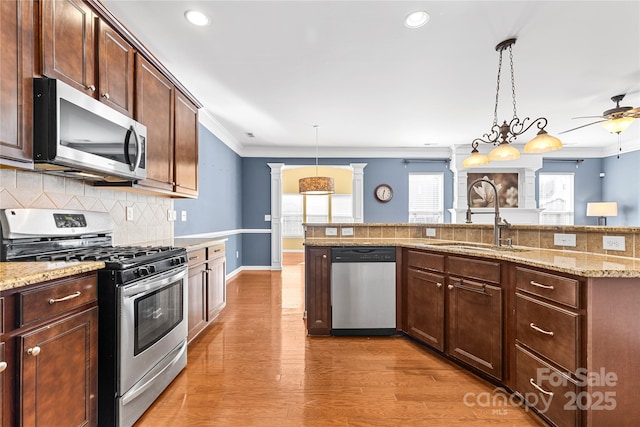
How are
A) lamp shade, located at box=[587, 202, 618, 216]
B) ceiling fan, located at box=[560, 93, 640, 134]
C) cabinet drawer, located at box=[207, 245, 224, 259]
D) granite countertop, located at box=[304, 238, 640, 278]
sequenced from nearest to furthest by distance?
1. granite countertop, located at box=[304, 238, 640, 278]
2. cabinet drawer, located at box=[207, 245, 224, 259]
3. ceiling fan, located at box=[560, 93, 640, 134]
4. lamp shade, located at box=[587, 202, 618, 216]

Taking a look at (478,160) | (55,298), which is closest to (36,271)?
(55,298)

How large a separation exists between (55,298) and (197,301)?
1.52m

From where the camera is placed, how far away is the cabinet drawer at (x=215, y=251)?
9.67 feet

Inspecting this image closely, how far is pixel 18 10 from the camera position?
1.33m

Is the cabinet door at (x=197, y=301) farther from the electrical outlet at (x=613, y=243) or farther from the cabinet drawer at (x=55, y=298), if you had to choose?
the electrical outlet at (x=613, y=243)

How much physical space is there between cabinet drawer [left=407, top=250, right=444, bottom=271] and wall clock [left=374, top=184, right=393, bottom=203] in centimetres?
427

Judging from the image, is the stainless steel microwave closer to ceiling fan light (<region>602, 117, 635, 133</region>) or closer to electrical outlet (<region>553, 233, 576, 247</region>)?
electrical outlet (<region>553, 233, 576, 247</region>)

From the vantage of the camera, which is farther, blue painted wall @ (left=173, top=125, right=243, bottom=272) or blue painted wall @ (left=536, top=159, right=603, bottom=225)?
blue painted wall @ (left=536, top=159, right=603, bottom=225)

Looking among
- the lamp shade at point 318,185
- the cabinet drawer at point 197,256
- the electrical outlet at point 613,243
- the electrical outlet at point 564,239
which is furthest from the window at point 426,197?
the cabinet drawer at point 197,256

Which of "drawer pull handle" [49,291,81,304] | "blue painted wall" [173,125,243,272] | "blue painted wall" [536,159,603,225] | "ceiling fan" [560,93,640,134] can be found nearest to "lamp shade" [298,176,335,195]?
"blue painted wall" [173,125,243,272]

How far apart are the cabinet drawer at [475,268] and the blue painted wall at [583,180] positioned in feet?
20.6

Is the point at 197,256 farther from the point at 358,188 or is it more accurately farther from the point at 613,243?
the point at 358,188

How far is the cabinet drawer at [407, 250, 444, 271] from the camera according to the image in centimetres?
241

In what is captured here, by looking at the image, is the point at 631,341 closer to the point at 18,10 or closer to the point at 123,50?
the point at 18,10
